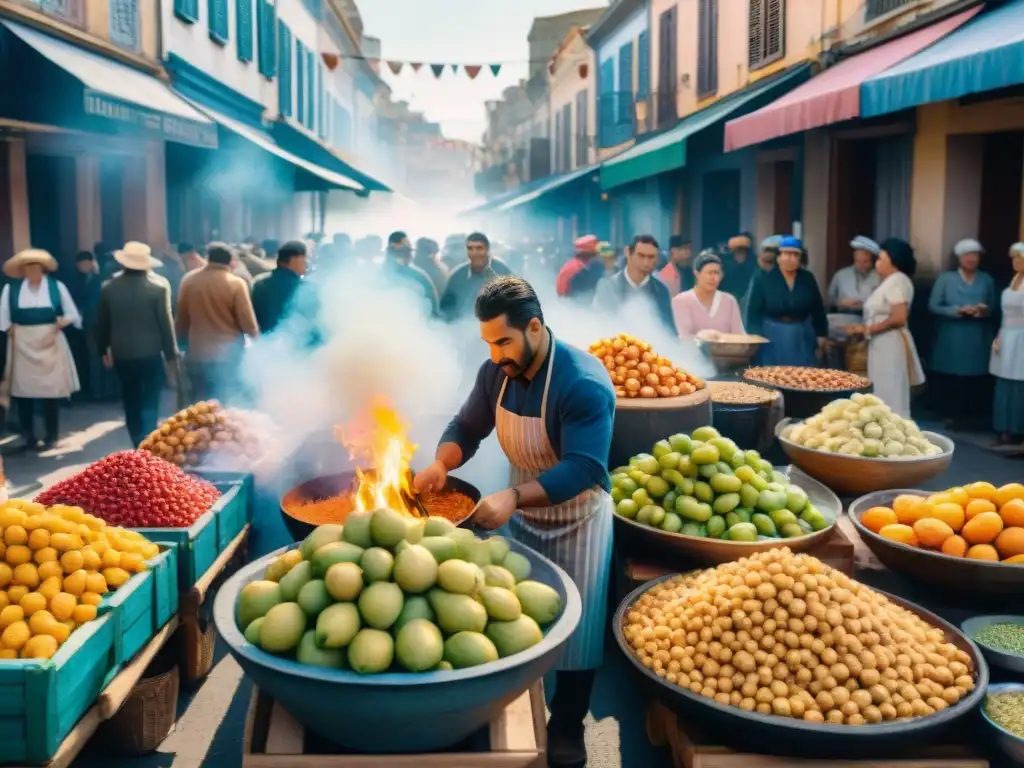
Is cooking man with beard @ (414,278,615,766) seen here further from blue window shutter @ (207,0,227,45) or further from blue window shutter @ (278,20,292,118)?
blue window shutter @ (278,20,292,118)

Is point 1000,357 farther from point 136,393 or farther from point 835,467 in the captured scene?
point 136,393

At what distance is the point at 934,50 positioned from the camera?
913 centimetres

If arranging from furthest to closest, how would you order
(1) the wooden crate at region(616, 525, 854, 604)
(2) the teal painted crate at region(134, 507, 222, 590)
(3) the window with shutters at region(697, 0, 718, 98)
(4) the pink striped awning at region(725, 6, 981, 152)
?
(3) the window with shutters at region(697, 0, 718, 98)
(4) the pink striped awning at region(725, 6, 981, 152)
(1) the wooden crate at region(616, 525, 854, 604)
(2) the teal painted crate at region(134, 507, 222, 590)

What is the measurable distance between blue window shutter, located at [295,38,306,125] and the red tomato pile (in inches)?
928

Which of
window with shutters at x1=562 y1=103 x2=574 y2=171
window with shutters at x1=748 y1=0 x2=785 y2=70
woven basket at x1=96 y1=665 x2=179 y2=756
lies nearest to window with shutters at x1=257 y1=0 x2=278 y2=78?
window with shutters at x1=748 y1=0 x2=785 y2=70

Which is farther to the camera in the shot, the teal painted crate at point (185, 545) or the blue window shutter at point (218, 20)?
the blue window shutter at point (218, 20)

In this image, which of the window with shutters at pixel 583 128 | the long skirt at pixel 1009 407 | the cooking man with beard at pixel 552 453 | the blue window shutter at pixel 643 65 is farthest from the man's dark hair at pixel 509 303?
the window with shutters at pixel 583 128

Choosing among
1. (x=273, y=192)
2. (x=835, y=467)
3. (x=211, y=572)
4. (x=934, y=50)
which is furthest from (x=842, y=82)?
(x=273, y=192)

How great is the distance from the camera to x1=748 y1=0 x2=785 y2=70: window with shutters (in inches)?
590

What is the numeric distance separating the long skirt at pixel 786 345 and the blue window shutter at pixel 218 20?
13.0 m

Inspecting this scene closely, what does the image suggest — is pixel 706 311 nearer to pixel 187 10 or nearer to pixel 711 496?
pixel 711 496

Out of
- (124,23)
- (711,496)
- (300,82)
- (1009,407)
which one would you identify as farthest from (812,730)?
(300,82)

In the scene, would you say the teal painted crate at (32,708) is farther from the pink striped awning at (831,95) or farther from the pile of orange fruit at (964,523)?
the pink striped awning at (831,95)

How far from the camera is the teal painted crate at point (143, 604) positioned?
140 inches
